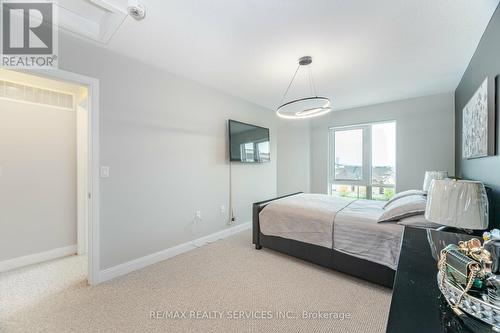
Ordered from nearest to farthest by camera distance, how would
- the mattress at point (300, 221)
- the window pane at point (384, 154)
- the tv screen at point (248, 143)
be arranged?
the mattress at point (300, 221), the tv screen at point (248, 143), the window pane at point (384, 154)

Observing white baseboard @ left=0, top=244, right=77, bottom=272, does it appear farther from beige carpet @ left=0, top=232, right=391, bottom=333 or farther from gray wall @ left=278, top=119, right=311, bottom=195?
gray wall @ left=278, top=119, right=311, bottom=195

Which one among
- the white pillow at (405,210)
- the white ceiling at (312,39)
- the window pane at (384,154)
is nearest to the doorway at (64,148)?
the white ceiling at (312,39)

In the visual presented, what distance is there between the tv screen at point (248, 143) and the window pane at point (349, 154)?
1.77 metres

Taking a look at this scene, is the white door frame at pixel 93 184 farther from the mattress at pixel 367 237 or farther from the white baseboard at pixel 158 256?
→ the mattress at pixel 367 237

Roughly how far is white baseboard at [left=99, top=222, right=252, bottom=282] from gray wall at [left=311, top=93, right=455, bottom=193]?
3.55 metres

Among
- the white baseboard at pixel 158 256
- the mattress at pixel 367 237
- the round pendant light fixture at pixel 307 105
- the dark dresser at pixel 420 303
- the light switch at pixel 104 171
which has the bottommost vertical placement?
the white baseboard at pixel 158 256

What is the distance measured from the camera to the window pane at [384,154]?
14.1ft

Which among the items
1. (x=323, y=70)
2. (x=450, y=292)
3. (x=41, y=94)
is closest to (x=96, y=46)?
(x=41, y=94)

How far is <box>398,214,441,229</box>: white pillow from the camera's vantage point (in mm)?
1883

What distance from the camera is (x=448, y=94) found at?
366 centimetres

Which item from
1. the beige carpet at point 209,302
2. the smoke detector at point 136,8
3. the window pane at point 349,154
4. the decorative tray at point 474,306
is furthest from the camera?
the window pane at point 349,154

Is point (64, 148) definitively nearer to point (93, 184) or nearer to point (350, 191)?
point (93, 184)

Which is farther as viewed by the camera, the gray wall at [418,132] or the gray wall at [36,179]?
the gray wall at [418,132]

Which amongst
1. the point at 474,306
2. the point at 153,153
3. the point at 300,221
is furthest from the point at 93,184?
the point at 474,306
